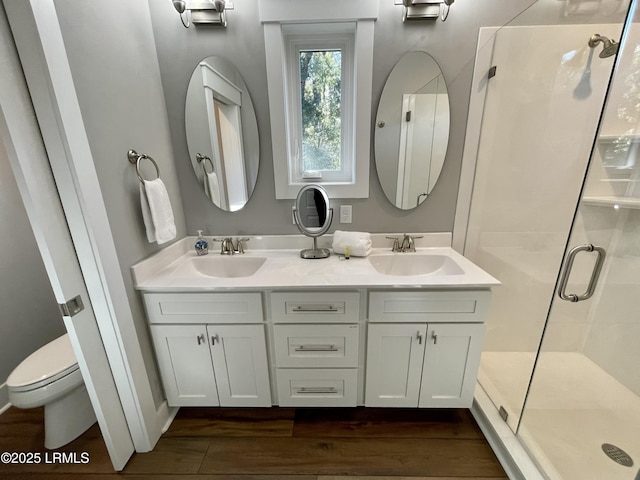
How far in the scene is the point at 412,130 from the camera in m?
1.43

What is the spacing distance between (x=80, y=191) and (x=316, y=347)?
3.80 feet

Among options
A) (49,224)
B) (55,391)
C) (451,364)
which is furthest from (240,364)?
(451,364)

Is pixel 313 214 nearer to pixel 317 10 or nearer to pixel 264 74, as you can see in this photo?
pixel 264 74

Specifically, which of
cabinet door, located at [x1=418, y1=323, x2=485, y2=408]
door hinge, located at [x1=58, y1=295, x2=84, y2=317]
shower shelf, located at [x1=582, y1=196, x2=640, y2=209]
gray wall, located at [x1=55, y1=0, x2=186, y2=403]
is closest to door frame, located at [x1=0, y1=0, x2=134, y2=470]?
door hinge, located at [x1=58, y1=295, x2=84, y2=317]

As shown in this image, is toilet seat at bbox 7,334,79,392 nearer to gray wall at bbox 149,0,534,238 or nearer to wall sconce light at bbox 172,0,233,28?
gray wall at bbox 149,0,534,238

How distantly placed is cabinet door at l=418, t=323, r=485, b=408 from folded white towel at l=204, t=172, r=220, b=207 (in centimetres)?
141

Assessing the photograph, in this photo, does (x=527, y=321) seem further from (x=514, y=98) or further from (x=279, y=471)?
(x=279, y=471)

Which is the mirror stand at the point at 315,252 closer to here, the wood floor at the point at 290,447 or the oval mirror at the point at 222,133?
the oval mirror at the point at 222,133

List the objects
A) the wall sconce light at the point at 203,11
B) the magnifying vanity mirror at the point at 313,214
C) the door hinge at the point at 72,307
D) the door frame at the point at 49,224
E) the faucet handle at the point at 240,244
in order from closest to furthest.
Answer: the door frame at the point at 49,224 < the door hinge at the point at 72,307 < the wall sconce light at the point at 203,11 < the magnifying vanity mirror at the point at 313,214 < the faucet handle at the point at 240,244

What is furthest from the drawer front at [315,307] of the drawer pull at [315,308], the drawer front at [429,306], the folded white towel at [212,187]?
the folded white towel at [212,187]

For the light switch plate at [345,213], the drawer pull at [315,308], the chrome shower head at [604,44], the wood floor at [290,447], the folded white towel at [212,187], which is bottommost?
the wood floor at [290,447]

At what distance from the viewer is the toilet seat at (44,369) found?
3.68ft

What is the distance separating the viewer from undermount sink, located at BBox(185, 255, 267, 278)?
1.50 meters

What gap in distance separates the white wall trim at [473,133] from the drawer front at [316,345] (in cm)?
95
